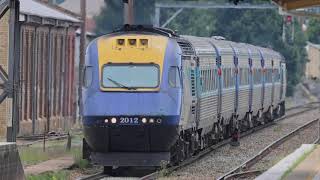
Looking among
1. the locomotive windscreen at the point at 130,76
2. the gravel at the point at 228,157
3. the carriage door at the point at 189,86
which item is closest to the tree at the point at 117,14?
the gravel at the point at 228,157

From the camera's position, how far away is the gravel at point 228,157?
20791 millimetres

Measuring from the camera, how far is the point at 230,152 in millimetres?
26453

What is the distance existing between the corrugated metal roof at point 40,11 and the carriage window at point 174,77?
14223mm

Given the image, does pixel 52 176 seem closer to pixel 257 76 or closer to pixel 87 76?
pixel 87 76

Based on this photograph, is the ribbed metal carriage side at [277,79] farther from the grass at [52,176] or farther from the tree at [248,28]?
the tree at [248,28]

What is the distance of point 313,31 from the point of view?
11262 centimetres

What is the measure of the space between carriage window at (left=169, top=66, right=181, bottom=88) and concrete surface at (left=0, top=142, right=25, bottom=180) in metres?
5.52

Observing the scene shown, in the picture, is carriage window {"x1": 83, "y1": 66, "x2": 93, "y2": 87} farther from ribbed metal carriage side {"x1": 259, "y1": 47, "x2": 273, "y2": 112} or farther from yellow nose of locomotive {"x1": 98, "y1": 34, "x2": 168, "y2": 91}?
ribbed metal carriage side {"x1": 259, "y1": 47, "x2": 273, "y2": 112}

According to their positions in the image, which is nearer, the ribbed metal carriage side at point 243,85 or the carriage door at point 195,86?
the carriage door at point 195,86

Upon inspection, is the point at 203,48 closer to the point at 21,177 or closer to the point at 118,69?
the point at 118,69

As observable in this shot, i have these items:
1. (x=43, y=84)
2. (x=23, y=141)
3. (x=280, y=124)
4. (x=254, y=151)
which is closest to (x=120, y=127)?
(x=254, y=151)

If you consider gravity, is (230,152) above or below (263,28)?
below

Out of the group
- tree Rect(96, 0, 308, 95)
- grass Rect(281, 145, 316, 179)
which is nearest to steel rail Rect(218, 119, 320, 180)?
grass Rect(281, 145, 316, 179)

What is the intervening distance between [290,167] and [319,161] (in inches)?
76.0
